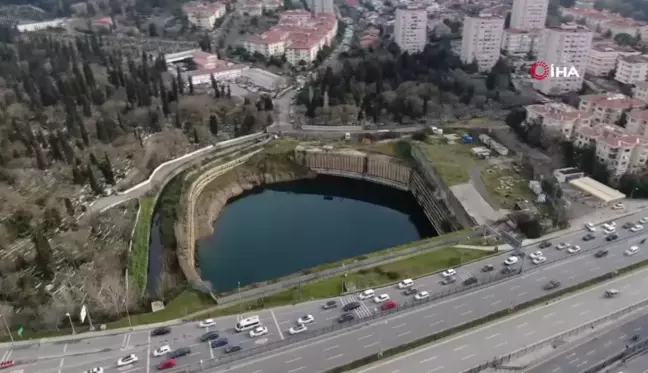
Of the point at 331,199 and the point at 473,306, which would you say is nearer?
the point at 473,306

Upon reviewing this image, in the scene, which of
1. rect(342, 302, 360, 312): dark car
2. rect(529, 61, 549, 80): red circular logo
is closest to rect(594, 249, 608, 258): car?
rect(342, 302, 360, 312): dark car

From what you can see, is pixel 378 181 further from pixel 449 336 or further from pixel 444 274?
pixel 449 336

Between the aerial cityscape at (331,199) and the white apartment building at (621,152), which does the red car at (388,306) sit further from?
the white apartment building at (621,152)

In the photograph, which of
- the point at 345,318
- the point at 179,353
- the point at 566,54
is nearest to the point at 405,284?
the point at 345,318

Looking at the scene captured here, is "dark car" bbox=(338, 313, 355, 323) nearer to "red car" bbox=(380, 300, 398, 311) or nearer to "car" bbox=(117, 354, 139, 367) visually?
"red car" bbox=(380, 300, 398, 311)

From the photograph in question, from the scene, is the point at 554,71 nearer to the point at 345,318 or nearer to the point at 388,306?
the point at 388,306

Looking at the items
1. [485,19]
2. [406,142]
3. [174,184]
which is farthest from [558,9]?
[174,184]

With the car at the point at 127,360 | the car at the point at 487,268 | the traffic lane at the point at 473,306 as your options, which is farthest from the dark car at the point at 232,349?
the car at the point at 487,268
